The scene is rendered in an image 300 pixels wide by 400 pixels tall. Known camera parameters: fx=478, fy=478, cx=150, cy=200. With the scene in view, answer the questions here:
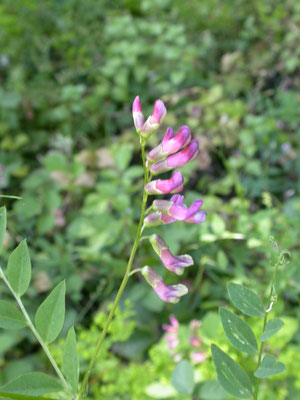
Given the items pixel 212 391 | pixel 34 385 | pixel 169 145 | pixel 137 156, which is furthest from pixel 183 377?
pixel 137 156

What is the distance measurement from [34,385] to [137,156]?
219cm

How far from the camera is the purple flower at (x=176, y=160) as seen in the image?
62cm

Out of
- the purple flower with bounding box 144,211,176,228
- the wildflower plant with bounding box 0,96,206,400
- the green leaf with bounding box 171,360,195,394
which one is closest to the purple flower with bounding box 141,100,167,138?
the wildflower plant with bounding box 0,96,206,400

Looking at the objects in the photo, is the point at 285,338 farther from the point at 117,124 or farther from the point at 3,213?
the point at 117,124

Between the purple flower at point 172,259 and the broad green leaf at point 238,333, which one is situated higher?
the purple flower at point 172,259

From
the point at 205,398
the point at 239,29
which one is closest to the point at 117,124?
the point at 239,29

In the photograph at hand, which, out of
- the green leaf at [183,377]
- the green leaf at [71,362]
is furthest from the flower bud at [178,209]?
the green leaf at [183,377]

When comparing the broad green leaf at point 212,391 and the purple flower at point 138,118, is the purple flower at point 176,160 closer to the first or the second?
the purple flower at point 138,118

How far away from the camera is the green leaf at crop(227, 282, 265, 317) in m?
0.64

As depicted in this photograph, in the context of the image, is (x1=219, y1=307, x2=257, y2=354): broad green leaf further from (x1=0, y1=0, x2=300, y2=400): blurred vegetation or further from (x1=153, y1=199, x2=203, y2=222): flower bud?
(x1=0, y1=0, x2=300, y2=400): blurred vegetation

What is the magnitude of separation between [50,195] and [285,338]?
1.14m

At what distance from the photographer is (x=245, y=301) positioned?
25.5 inches

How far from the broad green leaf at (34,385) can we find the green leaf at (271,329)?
0.89ft

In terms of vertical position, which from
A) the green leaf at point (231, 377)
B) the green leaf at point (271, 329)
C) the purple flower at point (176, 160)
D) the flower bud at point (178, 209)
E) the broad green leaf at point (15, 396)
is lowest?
the green leaf at point (231, 377)
